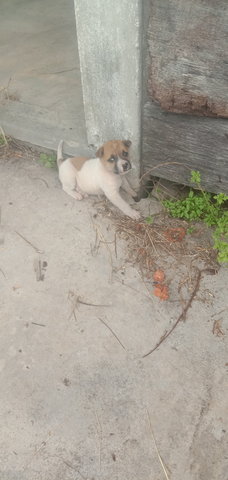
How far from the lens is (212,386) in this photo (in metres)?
2.24

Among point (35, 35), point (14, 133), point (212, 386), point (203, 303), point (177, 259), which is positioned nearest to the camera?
point (212, 386)

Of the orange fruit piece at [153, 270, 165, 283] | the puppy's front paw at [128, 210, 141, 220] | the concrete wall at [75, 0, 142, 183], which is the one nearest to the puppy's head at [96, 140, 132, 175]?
the concrete wall at [75, 0, 142, 183]

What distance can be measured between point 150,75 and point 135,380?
5.84 ft

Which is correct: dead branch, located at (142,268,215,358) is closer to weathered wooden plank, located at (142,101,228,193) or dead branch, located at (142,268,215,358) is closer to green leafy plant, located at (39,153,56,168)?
weathered wooden plank, located at (142,101,228,193)

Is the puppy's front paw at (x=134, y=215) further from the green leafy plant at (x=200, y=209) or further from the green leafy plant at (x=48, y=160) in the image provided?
the green leafy plant at (x=48, y=160)

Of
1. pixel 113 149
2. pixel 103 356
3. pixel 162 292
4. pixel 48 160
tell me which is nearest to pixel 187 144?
pixel 113 149

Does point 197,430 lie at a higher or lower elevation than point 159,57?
lower

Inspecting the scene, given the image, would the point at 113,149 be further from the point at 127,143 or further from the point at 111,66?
the point at 111,66

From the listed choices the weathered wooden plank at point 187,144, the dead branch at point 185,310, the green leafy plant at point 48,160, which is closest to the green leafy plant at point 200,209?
the weathered wooden plank at point 187,144

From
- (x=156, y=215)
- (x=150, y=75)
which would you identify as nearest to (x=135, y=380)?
(x=156, y=215)

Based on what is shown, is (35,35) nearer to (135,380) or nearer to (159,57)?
(159,57)

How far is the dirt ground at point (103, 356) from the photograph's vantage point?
205 cm

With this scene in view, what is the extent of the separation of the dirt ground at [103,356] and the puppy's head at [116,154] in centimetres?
44

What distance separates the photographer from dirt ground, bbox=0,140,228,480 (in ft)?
6.73
